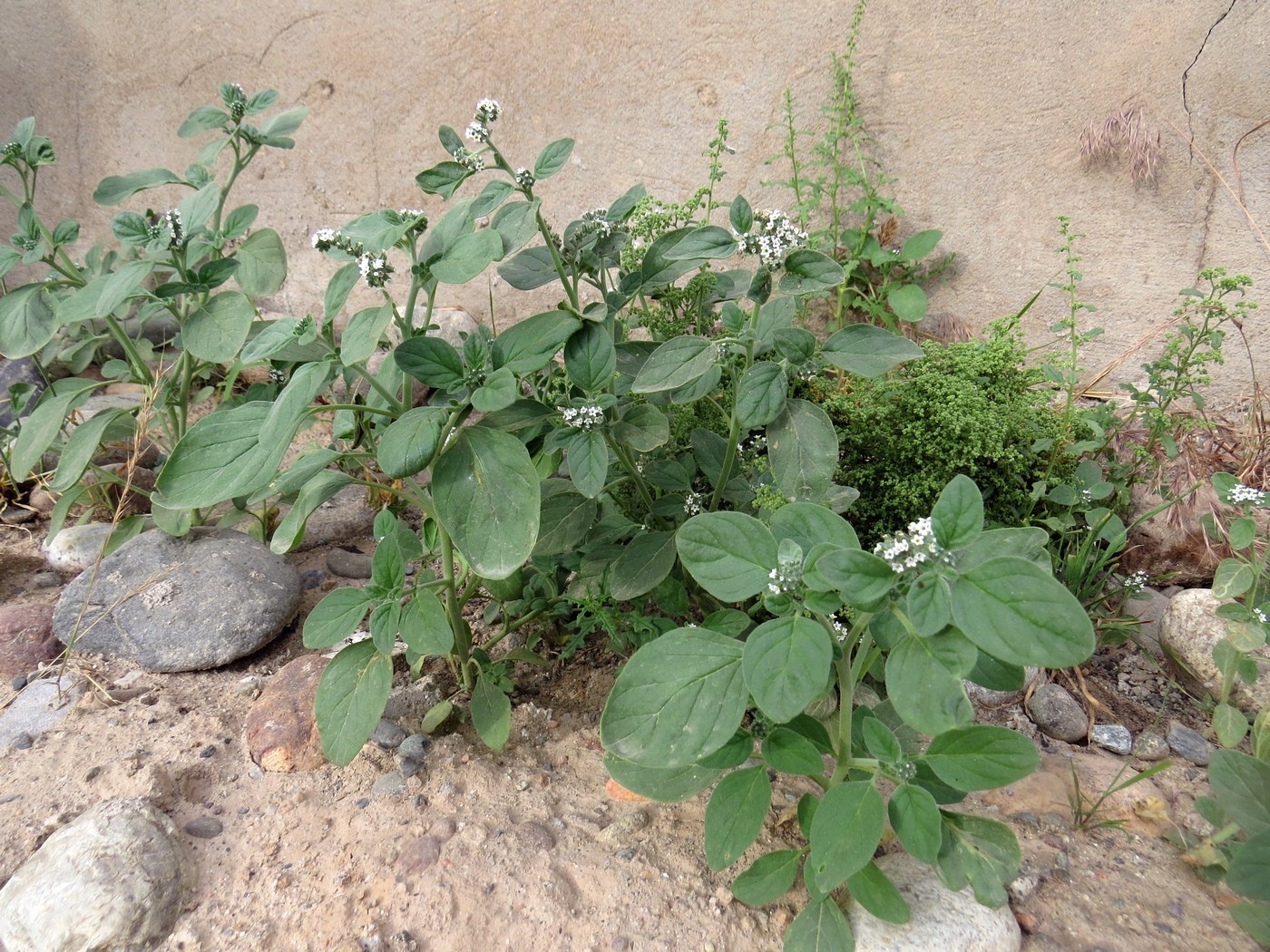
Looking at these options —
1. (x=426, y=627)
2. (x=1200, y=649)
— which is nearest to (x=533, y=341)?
(x=426, y=627)

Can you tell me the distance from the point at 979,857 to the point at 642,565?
0.88 m

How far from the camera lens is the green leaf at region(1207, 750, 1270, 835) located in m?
1.49

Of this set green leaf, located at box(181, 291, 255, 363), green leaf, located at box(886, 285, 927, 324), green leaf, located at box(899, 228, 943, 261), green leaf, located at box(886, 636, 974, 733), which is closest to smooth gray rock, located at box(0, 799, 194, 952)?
green leaf, located at box(181, 291, 255, 363)

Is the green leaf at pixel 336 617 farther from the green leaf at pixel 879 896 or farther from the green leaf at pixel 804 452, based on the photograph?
the green leaf at pixel 879 896

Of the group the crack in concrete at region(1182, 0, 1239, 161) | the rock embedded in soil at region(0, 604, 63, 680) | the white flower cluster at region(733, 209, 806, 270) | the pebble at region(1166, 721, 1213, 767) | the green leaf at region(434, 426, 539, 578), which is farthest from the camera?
the crack in concrete at region(1182, 0, 1239, 161)

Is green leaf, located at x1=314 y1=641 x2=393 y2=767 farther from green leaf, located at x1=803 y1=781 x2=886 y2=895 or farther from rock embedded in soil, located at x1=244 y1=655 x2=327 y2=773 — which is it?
green leaf, located at x1=803 y1=781 x2=886 y2=895

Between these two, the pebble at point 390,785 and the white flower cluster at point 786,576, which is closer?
the white flower cluster at point 786,576

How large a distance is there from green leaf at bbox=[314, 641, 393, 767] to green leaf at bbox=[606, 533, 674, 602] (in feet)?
1.76

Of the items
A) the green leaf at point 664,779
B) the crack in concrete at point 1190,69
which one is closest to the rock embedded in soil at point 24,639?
the green leaf at point 664,779

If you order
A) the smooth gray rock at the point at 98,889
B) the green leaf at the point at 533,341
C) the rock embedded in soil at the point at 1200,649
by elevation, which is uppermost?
the green leaf at the point at 533,341

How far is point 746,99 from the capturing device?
11.5 ft

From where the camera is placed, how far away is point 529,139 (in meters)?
3.71

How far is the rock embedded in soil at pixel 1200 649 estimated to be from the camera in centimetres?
216

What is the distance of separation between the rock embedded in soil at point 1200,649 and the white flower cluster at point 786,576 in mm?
1482
